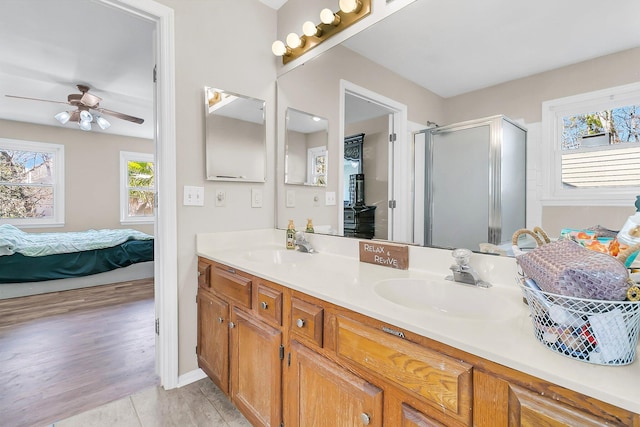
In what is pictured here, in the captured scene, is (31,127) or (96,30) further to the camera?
(31,127)

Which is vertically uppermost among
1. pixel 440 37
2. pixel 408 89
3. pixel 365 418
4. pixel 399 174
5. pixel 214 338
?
pixel 440 37

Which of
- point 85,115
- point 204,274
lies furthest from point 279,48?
point 85,115

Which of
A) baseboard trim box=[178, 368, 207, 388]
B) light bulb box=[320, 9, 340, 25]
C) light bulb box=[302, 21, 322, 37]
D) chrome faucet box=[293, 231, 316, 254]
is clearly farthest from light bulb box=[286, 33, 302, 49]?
baseboard trim box=[178, 368, 207, 388]

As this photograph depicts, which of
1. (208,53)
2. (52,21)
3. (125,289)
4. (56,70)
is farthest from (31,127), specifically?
(208,53)

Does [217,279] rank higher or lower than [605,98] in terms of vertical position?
lower

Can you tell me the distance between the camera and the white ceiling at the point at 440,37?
0.91 meters

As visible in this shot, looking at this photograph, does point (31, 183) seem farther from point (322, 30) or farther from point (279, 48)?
point (322, 30)

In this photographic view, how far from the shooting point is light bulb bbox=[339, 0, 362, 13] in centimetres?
154

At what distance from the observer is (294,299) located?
1111 mm

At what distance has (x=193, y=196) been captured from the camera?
178cm

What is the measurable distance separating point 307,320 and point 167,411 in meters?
1.14

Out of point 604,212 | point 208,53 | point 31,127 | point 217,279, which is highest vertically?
point 31,127

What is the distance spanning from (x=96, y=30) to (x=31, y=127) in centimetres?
377

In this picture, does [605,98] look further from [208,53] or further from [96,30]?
[96,30]
